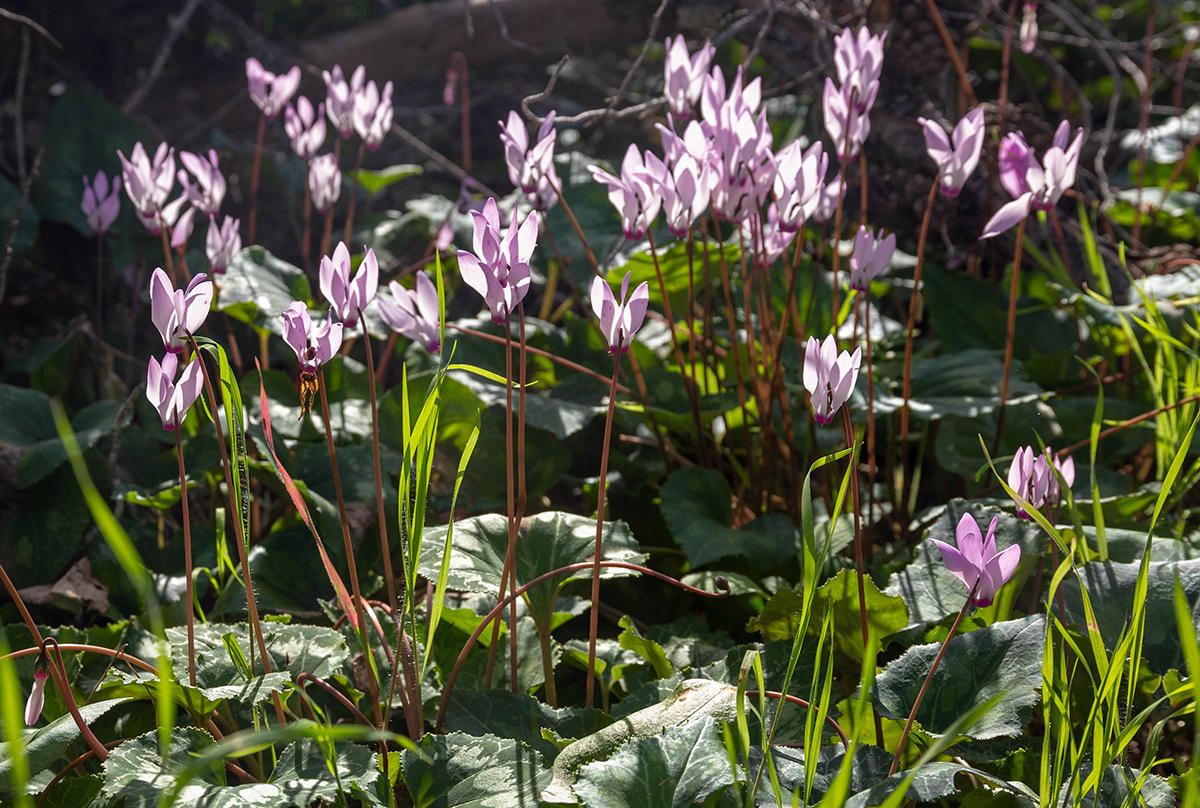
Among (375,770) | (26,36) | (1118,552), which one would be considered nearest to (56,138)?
(26,36)

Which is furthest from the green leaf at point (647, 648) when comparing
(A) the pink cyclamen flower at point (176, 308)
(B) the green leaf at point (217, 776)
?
(A) the pink cyclamen flower at point (176, 308)

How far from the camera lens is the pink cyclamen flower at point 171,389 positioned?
78 cm

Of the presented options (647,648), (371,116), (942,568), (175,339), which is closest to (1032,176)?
(942,568)

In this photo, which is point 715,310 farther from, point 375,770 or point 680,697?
point 375,770

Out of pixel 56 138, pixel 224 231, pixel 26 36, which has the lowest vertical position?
pixel 224 231

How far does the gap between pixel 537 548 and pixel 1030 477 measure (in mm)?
529

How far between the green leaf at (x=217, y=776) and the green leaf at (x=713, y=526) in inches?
21.2

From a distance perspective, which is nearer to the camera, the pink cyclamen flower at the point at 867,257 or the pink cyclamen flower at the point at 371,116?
the pink cyclamen flower at the point at 867,257

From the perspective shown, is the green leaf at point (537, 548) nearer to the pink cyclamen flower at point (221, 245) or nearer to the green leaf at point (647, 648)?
the green leaf at point (647, 648)

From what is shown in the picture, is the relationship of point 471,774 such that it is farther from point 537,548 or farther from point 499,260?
point 499,260

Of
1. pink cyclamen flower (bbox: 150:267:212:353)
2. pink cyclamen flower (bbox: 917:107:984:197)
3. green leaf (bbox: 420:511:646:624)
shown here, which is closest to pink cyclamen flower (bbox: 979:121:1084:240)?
pink cyclamen flower (bbox: 917:107:984:197)

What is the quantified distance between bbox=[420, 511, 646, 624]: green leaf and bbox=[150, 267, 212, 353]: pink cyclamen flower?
Answer: 0.32 m

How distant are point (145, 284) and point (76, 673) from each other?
1.37 m

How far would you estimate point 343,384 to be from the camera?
162 cm
